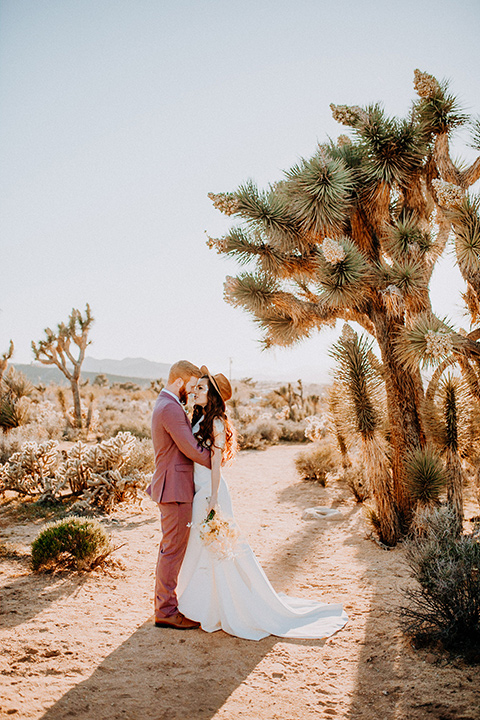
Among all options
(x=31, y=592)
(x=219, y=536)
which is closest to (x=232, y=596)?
(x=219, y=536)

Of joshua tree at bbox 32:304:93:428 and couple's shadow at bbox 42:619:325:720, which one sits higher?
joshua tree at bbox 32:304:93:428

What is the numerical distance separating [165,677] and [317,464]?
24.5 feet

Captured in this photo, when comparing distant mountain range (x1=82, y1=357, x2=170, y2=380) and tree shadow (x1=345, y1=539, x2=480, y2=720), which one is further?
distant mountain range (x1=82, y1=357, x2=170, y2=380)

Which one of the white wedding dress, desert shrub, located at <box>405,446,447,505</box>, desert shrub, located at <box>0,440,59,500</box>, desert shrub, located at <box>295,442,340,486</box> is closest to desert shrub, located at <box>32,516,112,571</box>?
the white wedding dress

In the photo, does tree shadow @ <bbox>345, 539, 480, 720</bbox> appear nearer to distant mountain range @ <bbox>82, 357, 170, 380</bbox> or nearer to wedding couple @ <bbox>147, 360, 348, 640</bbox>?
wedding couple @ <bbox>147, 360, 348, 640</bbox>

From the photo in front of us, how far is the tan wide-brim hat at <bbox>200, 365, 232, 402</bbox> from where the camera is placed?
4.09 metres

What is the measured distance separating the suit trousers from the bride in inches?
3.9

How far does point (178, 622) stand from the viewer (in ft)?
12.6

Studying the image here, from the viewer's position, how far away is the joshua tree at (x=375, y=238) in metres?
5.61

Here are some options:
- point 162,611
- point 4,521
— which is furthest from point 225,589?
point 4,521

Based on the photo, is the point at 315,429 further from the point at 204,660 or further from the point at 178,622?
the point at 204,660

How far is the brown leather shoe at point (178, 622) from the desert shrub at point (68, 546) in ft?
4.76

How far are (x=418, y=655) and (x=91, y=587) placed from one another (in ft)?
9.71

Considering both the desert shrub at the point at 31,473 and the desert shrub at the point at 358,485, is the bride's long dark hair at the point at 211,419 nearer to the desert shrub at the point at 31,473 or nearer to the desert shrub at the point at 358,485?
the desert shrub at the point at 31,473
